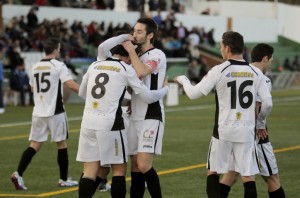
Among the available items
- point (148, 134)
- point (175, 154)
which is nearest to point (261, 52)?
point (148, 134)

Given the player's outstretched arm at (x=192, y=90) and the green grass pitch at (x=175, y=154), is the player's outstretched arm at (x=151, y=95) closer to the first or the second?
the player's outstretched arm at (x=192, y=90)

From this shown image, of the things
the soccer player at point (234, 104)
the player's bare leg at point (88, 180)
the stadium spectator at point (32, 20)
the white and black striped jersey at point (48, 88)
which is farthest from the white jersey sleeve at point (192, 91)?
the stadium spectator at point (32, 20)

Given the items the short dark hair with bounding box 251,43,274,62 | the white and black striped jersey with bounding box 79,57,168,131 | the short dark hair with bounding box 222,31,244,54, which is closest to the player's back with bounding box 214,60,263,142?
the short dark hair with bounding box 222,31,244,54

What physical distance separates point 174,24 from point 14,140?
27480 mm

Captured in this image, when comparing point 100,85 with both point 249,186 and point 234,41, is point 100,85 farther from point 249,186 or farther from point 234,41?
point 249,186

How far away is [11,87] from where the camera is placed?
108 feet

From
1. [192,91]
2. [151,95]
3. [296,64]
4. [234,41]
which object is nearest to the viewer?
[234,41]

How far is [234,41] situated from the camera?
10.5 m

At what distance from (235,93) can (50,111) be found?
15.1 feet

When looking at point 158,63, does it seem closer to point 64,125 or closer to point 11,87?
point 64,125

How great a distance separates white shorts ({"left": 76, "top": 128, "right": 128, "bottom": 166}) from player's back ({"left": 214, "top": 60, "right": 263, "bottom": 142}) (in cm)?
111

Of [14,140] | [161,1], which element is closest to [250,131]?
[14,140]

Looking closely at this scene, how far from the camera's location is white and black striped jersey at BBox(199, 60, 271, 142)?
10.5m

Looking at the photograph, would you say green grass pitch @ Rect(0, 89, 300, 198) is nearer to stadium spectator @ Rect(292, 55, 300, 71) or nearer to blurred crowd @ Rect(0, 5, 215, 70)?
blurred crowd @ Rect(0, 5, 215, 70)
